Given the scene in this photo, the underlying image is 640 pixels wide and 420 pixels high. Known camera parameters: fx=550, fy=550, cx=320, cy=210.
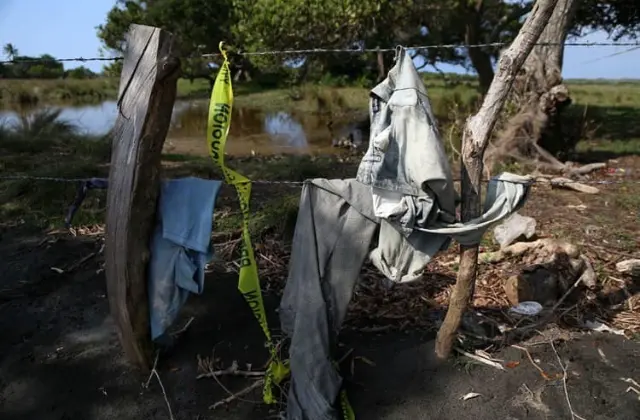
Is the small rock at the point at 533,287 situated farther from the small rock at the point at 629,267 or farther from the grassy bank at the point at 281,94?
the grassy bank at the point at 281,94

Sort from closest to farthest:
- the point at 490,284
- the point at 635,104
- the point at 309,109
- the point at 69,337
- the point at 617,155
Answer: the point at 69,337, the point at 490,284, the point at 617,155, the point at 635,104, the point at 309,109

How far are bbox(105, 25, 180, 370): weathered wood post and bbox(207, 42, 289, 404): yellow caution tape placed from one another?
0.29 metres

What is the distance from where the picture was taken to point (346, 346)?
3359mm

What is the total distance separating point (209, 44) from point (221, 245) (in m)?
17.7

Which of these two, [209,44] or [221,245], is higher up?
[209,44]

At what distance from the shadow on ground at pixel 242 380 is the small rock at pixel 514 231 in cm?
135

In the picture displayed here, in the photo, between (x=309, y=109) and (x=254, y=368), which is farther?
(x=309, y=109)

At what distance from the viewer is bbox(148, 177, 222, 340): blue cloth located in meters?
2.82

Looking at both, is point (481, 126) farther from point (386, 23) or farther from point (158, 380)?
point (386, 23)

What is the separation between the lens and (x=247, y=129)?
59.8 feet

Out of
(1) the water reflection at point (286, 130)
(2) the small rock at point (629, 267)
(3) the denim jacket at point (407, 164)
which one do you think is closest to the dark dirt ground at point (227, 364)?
(2) the small rock at point (629, 267)

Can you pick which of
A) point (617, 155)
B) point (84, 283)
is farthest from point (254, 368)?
point (617, 155)

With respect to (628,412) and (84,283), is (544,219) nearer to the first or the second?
(628,412)

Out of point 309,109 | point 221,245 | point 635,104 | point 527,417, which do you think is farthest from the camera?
point 309,109
